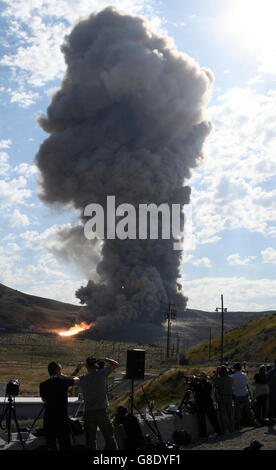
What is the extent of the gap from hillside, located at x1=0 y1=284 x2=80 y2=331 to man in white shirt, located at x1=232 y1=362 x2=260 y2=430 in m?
102

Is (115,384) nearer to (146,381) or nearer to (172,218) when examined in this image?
(146,381)

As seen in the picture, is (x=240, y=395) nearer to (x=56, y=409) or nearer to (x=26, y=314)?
(x=56, y=409)

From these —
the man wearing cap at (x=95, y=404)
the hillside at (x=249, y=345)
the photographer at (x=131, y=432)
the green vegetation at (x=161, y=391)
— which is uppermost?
the man wearing cap at (x=95, y=404)

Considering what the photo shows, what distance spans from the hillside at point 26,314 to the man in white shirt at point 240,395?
4027 inches

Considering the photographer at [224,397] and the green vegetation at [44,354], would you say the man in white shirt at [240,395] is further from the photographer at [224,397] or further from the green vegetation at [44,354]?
the green vegetation at [44,354]

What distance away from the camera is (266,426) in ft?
36.5

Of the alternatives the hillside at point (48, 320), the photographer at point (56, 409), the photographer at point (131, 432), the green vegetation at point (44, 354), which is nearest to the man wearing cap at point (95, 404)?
the photographer at point (56, 409)

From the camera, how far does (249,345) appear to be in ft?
156

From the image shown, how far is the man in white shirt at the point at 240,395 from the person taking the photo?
10.8 meters

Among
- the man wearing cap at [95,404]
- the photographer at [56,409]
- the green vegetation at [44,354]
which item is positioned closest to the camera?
the photographer at [56,409]

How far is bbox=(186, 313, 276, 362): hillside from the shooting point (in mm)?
42469

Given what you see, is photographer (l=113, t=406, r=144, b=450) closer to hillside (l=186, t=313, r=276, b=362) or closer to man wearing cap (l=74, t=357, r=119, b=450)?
man wearing cap (l=74, t=357, r=119, b=450)

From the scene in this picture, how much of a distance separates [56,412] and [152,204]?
6623 centimetres

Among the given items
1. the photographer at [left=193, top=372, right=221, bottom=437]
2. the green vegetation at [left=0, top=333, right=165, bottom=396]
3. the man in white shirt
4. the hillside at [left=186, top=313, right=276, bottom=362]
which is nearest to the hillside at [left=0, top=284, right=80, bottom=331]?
the green vegetation at [left=0, top=333, right=165, bottom=396]
